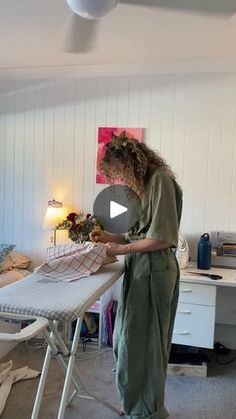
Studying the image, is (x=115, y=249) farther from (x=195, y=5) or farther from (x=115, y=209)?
(x=115, y=209)

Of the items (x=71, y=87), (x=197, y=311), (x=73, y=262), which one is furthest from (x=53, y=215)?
(x=73, y=262)

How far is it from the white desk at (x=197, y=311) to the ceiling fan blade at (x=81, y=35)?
1694 millimetres

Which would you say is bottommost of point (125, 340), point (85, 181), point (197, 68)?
point (125, 340)

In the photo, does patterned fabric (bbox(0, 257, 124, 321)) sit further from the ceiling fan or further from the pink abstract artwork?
the pink abstract artwork

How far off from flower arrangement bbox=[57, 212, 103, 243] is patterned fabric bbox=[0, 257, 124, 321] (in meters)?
1.32

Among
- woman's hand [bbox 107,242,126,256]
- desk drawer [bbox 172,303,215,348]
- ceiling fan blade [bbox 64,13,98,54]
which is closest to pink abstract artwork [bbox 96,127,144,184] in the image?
ceiling fan blade [bbox 64,13,98,54]

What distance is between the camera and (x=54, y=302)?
1.26m

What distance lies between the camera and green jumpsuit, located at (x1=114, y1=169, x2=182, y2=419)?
169 centimetres

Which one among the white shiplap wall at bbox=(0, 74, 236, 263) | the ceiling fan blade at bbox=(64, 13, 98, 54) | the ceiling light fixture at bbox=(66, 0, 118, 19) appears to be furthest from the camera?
the white shiplap wall at bbox=(0, 74, 236, 263)

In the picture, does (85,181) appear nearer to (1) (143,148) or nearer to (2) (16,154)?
(2) (16,154)

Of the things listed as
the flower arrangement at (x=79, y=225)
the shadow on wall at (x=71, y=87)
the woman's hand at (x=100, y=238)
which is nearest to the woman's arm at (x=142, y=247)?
the woman's hand at (x=100, y=238)

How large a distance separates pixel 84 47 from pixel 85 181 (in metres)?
1.10

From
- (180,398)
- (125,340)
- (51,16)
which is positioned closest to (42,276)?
(125,340)
